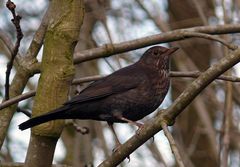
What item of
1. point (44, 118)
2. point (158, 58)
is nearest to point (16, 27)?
point (44, 118)

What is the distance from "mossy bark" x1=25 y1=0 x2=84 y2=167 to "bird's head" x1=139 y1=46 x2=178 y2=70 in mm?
1834

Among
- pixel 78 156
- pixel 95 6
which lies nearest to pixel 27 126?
pixel 78 156

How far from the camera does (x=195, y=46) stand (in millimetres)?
9266

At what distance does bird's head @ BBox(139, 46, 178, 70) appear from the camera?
5358mm

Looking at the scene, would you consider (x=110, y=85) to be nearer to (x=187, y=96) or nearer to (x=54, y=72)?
(x=54, y=72)

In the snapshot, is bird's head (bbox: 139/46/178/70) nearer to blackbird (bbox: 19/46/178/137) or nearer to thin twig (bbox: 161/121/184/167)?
blackbird (bbox: 19/46/178/137)

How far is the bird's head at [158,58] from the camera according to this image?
536 centimetres

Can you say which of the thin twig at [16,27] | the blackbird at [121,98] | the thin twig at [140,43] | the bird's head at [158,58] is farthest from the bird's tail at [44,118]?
the bird's head at [158,58]

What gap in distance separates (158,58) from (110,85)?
2.45 feet

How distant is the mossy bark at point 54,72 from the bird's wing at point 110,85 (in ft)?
3.58

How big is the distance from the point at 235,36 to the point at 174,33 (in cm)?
300

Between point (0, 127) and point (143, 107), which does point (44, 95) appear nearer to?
point (0, 127)

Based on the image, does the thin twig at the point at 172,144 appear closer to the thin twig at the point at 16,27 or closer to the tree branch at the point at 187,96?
the tree branch at the point at 187,96

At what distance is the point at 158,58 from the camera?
18.0 ft
